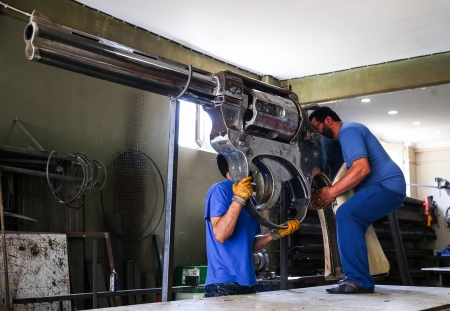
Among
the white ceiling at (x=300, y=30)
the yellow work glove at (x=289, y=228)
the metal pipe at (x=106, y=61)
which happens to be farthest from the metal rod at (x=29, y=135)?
the metal pipe at (x=106, y=61)

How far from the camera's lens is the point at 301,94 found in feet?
24.5

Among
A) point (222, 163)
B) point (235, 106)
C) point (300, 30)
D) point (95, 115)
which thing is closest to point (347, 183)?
point (222, 163)

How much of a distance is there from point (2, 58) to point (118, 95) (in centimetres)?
129

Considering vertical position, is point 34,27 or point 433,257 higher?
point 34,27

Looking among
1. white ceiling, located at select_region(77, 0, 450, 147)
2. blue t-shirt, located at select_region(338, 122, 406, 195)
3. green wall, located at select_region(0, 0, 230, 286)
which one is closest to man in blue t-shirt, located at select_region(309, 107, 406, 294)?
blue t-shirt, located at select_region(338, 122, 406, 195)

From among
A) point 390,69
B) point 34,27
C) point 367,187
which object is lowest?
point 367,187

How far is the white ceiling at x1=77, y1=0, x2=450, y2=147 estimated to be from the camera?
514cm

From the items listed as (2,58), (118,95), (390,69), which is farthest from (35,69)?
(390,69)

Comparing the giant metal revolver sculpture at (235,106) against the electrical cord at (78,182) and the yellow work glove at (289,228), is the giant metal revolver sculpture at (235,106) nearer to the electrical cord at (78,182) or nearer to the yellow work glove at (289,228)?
the yellow work glove at (289,228)

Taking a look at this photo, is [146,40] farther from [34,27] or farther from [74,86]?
[34,27]

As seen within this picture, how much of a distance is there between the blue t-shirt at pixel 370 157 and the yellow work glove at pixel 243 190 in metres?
0.63

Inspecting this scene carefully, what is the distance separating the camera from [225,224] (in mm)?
2455

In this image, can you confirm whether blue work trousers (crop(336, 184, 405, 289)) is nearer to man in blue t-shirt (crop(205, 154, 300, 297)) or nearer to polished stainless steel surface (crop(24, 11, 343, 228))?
polished stainless steel surface (crop(24, 11, 343, 228))

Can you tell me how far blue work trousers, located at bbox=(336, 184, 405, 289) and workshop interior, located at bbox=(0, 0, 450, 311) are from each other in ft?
0.42
